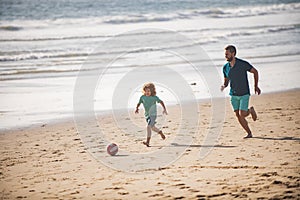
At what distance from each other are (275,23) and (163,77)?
22.8 m

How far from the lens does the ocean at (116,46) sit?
13.6 m

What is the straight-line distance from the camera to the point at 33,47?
2584 cm

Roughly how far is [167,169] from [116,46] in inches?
743

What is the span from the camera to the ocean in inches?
534

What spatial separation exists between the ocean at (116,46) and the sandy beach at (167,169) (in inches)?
90.4

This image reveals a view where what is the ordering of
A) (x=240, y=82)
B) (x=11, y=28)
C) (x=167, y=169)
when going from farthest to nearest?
(x=11, y=28) → (x=240, y=82) → (x=167, y=169)

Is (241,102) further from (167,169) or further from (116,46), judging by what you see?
(116,46)

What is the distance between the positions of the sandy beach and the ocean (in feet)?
7.54

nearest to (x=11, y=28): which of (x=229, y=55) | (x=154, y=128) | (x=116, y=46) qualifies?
(x=116, y=46)

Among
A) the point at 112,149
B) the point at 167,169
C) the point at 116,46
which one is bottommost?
the point at 167,169

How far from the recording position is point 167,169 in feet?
22.9

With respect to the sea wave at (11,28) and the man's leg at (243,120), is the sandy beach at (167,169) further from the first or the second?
the sea wave at (11,28)

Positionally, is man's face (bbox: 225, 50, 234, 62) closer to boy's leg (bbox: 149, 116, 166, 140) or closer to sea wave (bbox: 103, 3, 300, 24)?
boy's leg (bbox: 149, 116, 166, 140)

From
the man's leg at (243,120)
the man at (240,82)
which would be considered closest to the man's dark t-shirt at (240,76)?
the man at (240,82)
